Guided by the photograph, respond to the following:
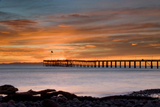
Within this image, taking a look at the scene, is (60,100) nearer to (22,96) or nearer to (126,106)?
(22,96)

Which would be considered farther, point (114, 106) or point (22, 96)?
point (22, 96)

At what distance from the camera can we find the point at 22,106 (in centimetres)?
758

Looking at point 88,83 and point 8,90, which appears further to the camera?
point 88,83

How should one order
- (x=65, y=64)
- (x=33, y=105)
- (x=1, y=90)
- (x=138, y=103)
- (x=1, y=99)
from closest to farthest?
(x=33, y=105), (x=138, y=103), (x=1, y=99), (x=1, y=90), (x=65, y=64)

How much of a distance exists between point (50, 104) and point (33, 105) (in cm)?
88

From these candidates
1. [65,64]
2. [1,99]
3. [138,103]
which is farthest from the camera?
[65,64]

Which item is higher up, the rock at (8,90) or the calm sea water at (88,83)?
the rock at (8,90)

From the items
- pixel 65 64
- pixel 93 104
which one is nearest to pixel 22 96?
pixel 93 104

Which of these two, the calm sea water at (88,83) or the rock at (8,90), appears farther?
the calm sea water at (88,83)

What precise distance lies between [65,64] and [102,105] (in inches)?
7285

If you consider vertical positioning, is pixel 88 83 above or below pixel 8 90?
below

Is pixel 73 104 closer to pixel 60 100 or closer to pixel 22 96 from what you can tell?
pixel 60 100

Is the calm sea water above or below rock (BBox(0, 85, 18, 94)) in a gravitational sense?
below

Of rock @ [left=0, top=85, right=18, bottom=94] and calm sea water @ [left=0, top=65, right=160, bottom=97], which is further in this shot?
calm sea water @ [left=0, top=65, right=160, bottom=97]
